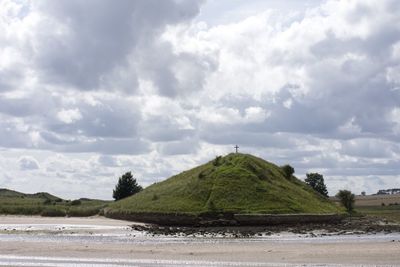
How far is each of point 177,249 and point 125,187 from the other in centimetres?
5361

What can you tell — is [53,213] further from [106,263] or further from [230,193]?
[106,263]

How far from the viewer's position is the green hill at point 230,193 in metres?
64.6

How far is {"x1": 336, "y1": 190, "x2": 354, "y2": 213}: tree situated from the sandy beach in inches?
1133

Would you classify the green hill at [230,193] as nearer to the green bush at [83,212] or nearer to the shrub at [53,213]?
the green bush at [83,212]

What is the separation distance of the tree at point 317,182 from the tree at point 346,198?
21084 mm

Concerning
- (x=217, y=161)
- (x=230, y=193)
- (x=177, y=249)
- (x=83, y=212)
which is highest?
(x=217, y=161)

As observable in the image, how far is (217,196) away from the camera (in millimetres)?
66438

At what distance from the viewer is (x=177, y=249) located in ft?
133

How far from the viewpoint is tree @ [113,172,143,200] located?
92812 millimetres

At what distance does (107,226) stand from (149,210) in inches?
304

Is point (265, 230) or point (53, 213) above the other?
point (53, 213)

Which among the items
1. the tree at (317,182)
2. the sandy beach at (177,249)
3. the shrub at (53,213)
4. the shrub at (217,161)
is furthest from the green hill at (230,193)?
the tree at (317,182)

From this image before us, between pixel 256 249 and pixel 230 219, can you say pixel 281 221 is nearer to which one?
pixel 230 219

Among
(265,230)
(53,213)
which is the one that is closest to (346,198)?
(265,230)
